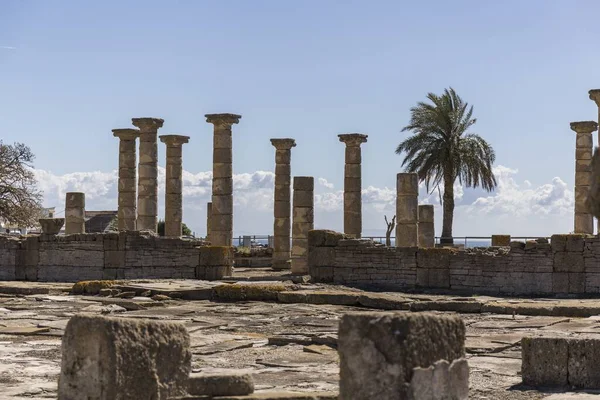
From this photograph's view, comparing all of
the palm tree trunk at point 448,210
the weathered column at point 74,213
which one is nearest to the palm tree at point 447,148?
the palm tree trunk at point 448,210

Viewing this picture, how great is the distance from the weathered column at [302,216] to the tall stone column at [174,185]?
16.7 ft

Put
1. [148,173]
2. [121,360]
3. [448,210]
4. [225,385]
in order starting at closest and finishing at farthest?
[225,385]
[121,360]
[148,173]
[448,210]

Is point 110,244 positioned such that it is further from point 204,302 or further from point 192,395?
point 192,395

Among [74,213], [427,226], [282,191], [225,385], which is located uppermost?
[282,191]

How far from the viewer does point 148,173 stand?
3434 cm

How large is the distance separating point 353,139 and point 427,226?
398 centimetres

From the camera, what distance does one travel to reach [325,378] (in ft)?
34.1

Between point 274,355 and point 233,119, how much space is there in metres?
21.8

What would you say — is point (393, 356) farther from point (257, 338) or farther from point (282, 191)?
point (282, 191)

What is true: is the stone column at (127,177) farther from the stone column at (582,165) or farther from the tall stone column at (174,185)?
the stone column at (582,165)

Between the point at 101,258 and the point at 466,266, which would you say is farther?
the point at 101,258

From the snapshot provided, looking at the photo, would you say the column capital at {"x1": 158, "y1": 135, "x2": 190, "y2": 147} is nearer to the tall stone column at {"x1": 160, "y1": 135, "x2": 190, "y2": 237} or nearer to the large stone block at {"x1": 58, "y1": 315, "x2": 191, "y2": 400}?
the tall stone column at {"x1": 160, "y1": 135, "x2": 190, "y2": 237}

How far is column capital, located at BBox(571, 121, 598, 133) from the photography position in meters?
35.0

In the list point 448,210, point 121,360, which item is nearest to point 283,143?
point 448,210
